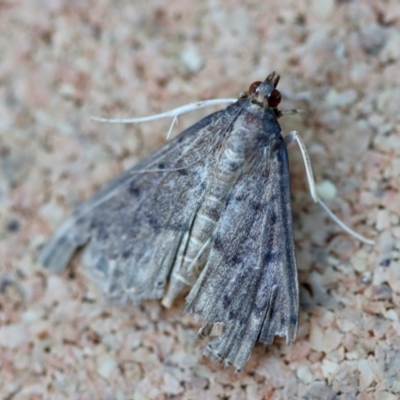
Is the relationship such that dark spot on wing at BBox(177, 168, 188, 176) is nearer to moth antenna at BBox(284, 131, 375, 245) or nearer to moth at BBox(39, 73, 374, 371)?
moth at BBox(39, 73, 374, 371)

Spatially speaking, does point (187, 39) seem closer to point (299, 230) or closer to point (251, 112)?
point (251, 112)

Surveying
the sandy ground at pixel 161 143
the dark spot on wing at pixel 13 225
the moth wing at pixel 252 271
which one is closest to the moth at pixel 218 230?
the moth wing at pixel 252 271

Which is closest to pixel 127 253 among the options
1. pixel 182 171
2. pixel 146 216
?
pixel 146 216

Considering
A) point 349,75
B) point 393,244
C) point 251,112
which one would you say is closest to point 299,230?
point 393,244

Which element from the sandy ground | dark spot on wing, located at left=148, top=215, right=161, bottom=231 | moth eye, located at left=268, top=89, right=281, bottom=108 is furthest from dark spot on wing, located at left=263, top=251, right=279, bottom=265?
moth eye, located at left=268, top=89, right=281, bottom=108

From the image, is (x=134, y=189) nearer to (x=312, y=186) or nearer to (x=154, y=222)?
(x=154, y=222)

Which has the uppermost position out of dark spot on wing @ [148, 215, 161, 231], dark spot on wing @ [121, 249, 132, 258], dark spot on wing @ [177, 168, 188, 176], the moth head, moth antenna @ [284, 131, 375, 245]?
the moth head

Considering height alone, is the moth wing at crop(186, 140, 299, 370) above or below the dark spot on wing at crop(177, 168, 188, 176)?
below

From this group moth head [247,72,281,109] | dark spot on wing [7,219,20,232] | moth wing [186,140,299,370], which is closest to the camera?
moth wing [186,140,299,370]
